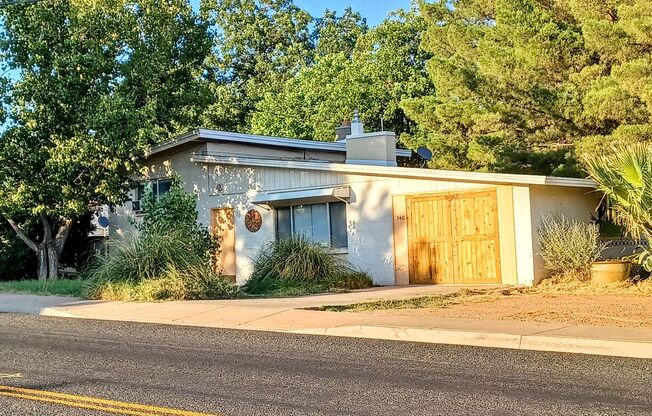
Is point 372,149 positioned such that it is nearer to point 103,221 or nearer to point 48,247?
point 103,221

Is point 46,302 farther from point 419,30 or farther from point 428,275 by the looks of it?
point 419,30

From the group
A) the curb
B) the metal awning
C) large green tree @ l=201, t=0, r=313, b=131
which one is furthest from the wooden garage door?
large green tree @ l=201, t=0, r=313, b=131

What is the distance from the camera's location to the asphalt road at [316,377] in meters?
7.23

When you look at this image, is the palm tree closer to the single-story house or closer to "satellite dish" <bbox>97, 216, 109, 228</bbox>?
the single-story house

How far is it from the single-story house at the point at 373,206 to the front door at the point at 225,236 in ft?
0.10

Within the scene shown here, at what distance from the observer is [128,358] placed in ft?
32.9

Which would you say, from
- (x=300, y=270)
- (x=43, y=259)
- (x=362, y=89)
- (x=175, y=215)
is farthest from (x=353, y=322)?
(x=362, y=89)

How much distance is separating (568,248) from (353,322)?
7572 millimetres

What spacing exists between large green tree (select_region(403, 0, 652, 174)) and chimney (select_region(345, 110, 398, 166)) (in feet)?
16.4

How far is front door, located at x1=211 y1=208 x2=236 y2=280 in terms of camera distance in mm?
23797

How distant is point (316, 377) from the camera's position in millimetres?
8578

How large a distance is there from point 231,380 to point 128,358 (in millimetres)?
2054

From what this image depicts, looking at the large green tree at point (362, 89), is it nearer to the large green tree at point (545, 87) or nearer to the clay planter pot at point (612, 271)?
the large green tree at point (545, 87)

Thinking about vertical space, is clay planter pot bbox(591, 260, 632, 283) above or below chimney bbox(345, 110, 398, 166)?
below
